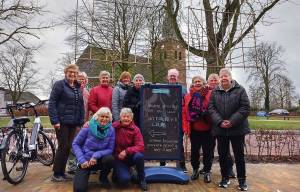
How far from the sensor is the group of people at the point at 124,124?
719 cm

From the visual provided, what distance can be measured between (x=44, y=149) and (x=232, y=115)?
4.13 metres

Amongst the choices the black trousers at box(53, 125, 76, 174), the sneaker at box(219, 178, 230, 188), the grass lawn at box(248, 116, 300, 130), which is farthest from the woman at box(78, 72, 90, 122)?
the grass lawn at box(248, 116, 300, 130)

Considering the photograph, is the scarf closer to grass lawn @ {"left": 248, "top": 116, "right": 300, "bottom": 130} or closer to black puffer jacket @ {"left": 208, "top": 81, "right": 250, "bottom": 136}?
black puffer jacket @ {"left": 208, "top": 81, "right": 250, "bottom": 136}

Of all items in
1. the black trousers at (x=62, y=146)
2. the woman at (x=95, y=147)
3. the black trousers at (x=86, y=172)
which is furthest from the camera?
the black trousers at (x=62, y=146)

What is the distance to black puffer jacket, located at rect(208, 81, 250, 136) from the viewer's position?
7.25 metres

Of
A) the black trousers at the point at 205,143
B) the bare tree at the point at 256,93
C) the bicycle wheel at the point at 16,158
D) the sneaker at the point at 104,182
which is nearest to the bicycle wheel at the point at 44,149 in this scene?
the bicycle wheel at the point at 16,158

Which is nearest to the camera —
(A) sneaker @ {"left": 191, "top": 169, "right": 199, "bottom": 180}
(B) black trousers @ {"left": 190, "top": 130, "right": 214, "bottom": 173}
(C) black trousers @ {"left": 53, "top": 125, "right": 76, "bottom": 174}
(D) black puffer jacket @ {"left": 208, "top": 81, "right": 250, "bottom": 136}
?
(D) black puffer jacket @ {"left": 208, "top": 81, "right": 250, "bottom": 136}

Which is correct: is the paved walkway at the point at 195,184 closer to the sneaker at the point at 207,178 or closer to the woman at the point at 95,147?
the sneaker at the point at 207,178

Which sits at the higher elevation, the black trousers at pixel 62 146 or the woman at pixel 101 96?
the woman at pixel 101 96

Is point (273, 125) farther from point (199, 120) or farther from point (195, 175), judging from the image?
point (199, 120)

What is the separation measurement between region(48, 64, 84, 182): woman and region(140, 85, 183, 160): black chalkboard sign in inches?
46.3

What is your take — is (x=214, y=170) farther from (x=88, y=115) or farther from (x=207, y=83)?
(x=88, y=115)

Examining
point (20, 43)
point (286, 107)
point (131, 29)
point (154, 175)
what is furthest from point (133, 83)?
point (286, 107)

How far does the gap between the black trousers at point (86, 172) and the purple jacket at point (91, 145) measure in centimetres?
10
